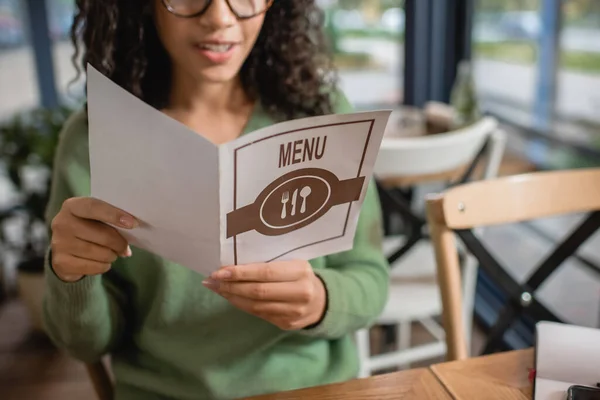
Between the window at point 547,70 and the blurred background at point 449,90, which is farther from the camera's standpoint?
the blurred background at point 449,90

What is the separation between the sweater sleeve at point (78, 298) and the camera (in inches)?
32.9

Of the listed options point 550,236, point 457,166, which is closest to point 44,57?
point 457,166

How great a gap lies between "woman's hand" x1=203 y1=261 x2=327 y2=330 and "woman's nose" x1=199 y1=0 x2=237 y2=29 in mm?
326

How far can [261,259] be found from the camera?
732mm

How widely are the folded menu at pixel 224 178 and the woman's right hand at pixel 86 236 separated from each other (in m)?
0.02

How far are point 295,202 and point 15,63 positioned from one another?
2924mm

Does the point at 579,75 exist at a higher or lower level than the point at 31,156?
higher

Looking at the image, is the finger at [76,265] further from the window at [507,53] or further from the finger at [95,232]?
the window at [507,53]

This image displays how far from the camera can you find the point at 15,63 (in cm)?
313

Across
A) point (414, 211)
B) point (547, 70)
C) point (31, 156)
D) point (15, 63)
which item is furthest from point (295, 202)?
point (15, 63)

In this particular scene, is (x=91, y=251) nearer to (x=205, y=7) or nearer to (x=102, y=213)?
(x=102, y=213)

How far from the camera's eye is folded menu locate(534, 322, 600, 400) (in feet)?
2.31

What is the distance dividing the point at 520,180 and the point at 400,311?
579 mm

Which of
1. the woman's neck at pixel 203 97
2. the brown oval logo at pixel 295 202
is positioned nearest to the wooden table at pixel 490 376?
the brown oval logo at pixel 295 202
